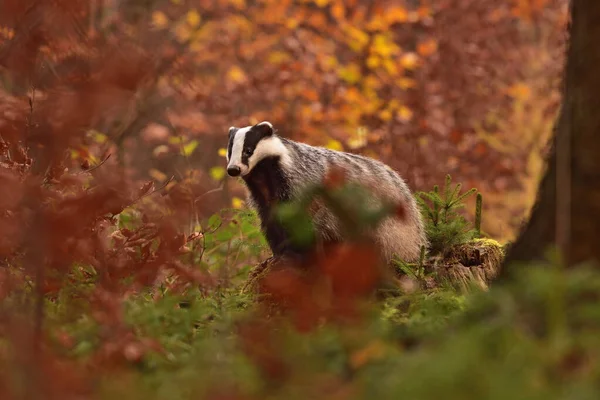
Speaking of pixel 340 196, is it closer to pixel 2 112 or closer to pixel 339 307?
pixel 339 307

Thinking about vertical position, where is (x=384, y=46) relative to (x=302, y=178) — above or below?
above

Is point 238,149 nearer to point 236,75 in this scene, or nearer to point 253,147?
point 253,147

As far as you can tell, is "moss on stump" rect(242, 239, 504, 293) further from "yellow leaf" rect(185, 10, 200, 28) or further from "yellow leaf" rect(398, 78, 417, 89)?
"yellow leaf" rect(185, 10, 200, 28)

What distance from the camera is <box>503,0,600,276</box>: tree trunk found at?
11.6ft

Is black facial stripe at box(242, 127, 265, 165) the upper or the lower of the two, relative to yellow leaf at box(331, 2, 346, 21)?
lower

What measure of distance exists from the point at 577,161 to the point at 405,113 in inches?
392

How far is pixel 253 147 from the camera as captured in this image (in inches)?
249

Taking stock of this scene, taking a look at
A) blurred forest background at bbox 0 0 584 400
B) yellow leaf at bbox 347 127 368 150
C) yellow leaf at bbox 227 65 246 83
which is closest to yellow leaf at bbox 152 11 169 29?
yellow leaf at bbox 227 65 246 83

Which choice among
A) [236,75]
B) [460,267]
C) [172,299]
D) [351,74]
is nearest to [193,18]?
[236,75]

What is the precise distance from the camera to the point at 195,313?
390cm

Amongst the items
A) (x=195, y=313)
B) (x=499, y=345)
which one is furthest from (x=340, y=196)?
(x=195, y=313)

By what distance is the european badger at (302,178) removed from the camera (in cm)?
612

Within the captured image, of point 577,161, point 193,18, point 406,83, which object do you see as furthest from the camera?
point 193,18

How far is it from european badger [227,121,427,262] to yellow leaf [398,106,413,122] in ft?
22.8
